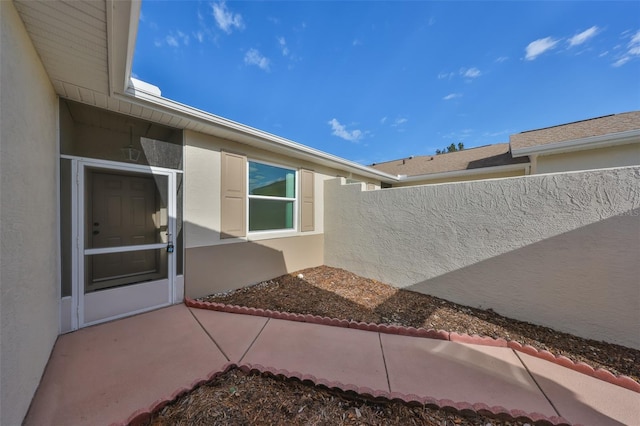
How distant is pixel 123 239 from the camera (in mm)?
4391

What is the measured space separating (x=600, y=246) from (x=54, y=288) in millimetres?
6705

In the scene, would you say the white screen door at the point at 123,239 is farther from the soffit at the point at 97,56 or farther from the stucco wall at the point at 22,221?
the soffit at the point at 97,56

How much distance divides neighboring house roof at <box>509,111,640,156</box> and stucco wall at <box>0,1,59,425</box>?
8190 millimetres

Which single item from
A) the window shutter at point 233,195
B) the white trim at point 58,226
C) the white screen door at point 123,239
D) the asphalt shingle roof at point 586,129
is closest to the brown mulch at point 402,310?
the white screen door at point 123,239

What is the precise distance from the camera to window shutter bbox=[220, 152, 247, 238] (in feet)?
13.7

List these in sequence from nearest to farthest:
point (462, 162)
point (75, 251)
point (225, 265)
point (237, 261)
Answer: point (75, 251)
point (225, 265)
point (237, 261)
point (462, 162)

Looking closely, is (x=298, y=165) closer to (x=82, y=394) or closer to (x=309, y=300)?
(x=309, y=300)

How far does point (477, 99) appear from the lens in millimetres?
8984

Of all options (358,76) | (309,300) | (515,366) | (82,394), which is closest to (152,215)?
(82,394)

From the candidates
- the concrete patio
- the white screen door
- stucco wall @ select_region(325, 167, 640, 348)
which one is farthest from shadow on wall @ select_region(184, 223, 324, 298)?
stucco wall @ select_region(325, 167, 640, 348)

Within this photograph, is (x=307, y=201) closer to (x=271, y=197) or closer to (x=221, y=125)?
(x=271, y=197)

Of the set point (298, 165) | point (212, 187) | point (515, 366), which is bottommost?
point (515, 366)

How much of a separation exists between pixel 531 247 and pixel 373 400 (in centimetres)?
312

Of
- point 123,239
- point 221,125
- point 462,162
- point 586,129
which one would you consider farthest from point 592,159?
point 123,239
